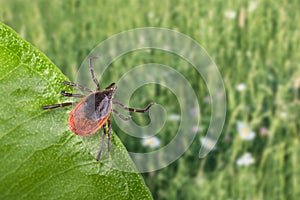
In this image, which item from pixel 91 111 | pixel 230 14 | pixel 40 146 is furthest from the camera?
pixel 230 14

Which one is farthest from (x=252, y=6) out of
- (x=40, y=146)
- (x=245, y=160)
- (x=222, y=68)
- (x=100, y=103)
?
(x=40, y=146)

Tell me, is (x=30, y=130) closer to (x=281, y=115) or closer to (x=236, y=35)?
(x=281, y=115)

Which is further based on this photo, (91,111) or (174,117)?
(174,117)

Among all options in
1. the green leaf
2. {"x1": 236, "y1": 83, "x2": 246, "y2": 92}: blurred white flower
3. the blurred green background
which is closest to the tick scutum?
the green leaf

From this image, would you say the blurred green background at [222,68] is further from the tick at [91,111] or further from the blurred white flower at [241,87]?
the tick at [91,111]

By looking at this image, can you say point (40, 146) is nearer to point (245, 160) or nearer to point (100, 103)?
point (100, 103)

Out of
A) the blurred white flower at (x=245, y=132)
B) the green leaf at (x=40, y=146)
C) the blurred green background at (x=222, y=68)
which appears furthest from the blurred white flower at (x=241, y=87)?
the green leaf at (x=40, y=146)
